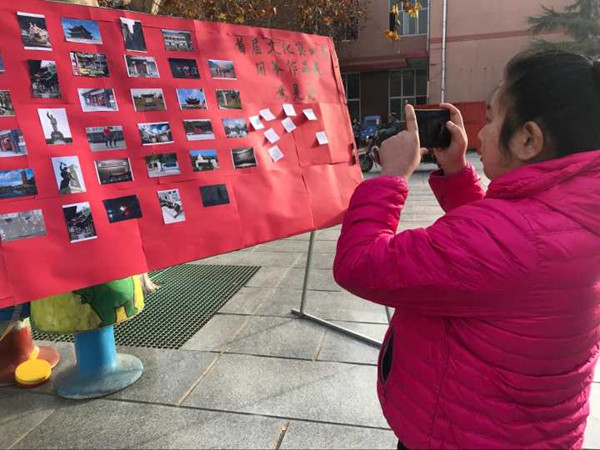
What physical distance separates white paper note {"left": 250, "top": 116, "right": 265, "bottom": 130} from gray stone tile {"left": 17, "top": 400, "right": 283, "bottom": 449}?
5.18 feet

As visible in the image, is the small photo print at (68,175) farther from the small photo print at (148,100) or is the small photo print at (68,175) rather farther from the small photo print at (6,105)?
the small photo print at (148,100)

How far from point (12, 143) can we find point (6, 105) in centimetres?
15

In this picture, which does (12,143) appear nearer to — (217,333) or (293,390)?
(293,390)

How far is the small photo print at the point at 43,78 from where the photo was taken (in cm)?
184

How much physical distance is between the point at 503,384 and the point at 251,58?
2124 mm

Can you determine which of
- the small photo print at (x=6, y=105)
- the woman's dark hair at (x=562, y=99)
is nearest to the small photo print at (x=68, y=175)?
the small photo print at (x=6, y=105)

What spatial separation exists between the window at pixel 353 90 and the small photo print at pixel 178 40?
989 inches

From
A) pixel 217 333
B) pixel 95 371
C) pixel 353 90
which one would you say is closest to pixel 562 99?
pixel 95 371

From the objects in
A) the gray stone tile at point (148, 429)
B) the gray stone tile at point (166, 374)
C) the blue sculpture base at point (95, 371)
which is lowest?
the gray stone tile at point (166, 374)

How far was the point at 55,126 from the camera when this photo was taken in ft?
6.19

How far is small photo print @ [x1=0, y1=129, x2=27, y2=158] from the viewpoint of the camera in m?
1.76

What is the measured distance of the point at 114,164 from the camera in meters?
2.04

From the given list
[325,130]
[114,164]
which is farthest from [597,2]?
[114,164]

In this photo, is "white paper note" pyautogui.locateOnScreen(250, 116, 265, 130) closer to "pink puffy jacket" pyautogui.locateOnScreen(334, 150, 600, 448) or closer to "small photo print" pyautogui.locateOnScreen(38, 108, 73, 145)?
"small photo print" pyautogui.locateOnScreen(38, 108, 73, 145)
